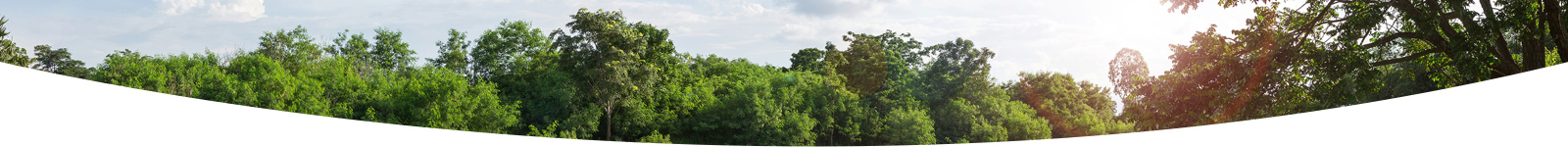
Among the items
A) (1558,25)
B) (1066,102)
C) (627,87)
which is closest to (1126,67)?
(1066,102)

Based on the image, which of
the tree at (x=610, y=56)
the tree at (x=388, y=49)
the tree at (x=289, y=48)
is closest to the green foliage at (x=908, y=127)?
the tree at (x=610, y=56)

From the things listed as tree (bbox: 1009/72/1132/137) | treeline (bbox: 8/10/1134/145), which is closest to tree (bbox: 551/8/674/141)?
treeline (bbox: 8/10/1134/145)

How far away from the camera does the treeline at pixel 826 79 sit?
7.04m

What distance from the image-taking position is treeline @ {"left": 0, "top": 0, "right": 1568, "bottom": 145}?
704 centimetres

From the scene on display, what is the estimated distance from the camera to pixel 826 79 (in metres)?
38.9

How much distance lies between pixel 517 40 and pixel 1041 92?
2517 centimetres

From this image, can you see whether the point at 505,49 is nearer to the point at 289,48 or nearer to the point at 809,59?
the point at 289,48

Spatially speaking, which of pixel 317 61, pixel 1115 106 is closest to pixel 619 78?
pixel 317 61

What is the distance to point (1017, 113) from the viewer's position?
1528 inches

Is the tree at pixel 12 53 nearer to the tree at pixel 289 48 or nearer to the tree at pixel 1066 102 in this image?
the tree at pixel 289 48

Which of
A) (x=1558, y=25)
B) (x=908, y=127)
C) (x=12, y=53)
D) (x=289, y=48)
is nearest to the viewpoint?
(x=1558, y=25)

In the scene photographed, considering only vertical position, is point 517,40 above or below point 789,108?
above

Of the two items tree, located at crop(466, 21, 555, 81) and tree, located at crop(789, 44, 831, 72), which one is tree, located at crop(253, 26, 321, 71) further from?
tree, located at crop(789, 44, 831, 72)

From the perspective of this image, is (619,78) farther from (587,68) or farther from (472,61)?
(472,61)
